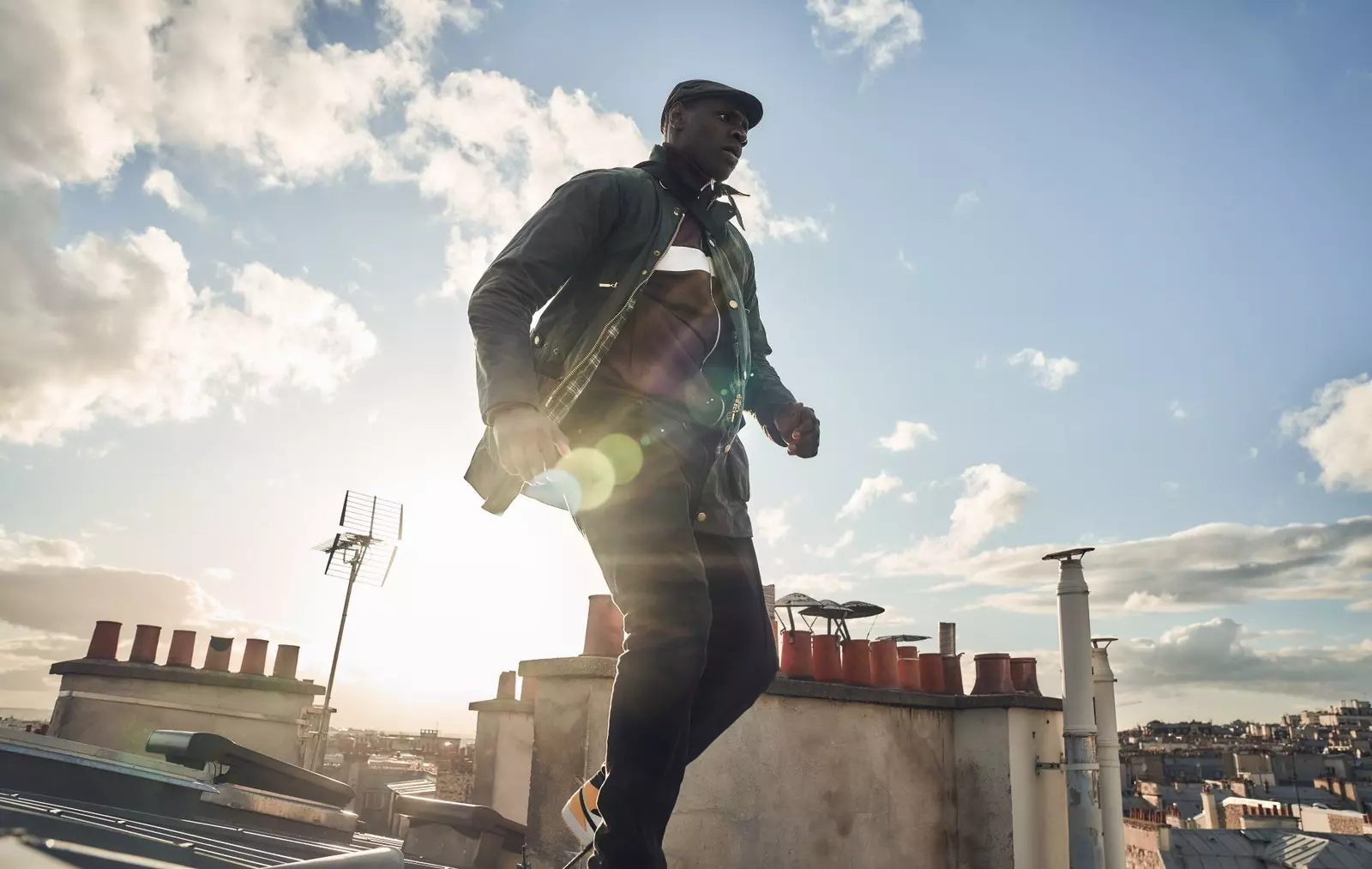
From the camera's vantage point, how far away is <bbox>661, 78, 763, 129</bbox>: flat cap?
2316mm

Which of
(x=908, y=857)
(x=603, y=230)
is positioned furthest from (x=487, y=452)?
(x=908, y=857)

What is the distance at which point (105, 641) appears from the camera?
7754 mm

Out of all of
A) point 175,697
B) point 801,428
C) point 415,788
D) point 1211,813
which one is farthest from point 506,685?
point 1211,813

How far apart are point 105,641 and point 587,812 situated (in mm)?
8012

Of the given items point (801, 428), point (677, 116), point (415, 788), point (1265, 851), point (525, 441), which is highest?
point (677, 116)

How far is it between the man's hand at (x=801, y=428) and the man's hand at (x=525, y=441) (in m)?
0.95

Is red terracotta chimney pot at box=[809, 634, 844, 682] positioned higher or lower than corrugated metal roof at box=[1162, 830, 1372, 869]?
higher

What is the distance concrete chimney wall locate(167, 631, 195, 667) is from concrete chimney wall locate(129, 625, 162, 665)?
13 cm

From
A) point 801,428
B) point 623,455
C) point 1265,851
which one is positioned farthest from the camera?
point 1265,851

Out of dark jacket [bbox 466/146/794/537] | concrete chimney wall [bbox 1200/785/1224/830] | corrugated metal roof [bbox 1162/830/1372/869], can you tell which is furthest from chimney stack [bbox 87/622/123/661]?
concrete chimney wall [bbox 1200/785/1224/830]

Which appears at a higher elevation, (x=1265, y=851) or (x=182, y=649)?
(x=182, y=649)

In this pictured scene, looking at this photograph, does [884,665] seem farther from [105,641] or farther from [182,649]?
[105,641]

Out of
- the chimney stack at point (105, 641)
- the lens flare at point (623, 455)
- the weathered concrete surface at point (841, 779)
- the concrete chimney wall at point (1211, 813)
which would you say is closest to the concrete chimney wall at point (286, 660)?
the chimney stack at point (105, 641)

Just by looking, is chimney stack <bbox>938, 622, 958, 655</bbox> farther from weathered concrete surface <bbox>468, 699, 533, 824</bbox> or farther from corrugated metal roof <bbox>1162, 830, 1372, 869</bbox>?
corrugated metal roof <bbox>1162, 830, 1372, 869</bbox>
